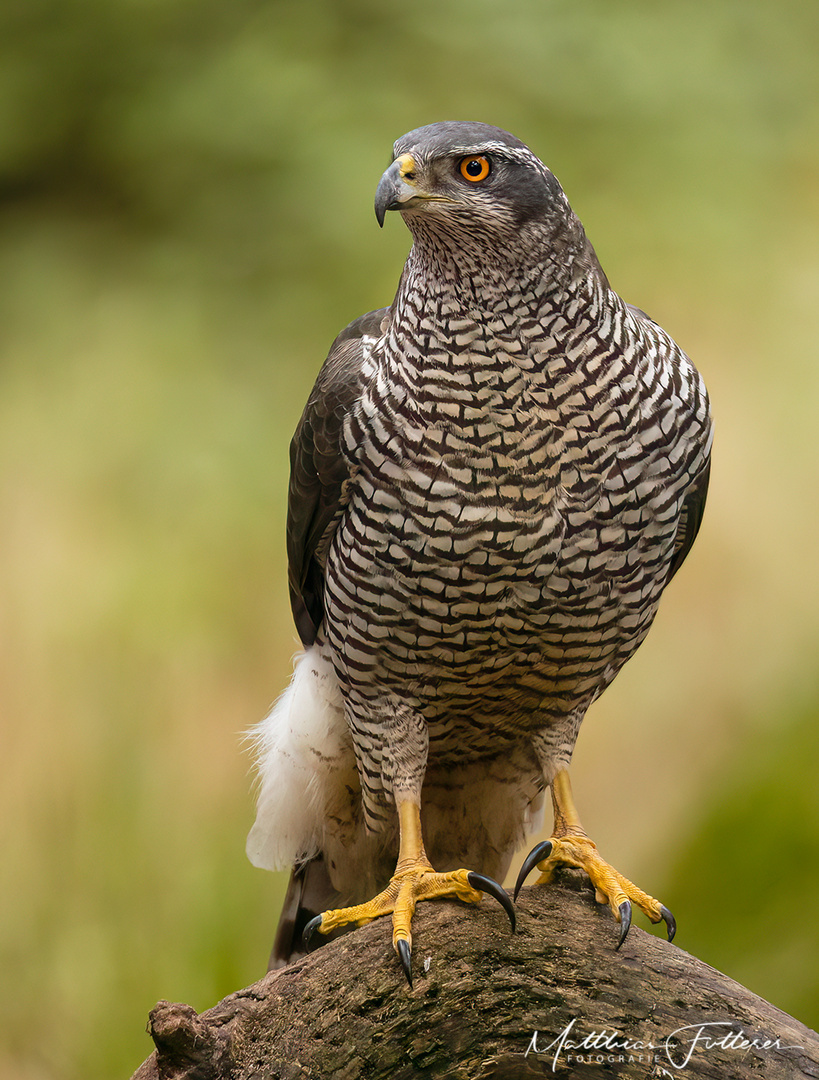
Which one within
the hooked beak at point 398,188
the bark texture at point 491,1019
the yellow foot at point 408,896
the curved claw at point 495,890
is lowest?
the bark texture at point 491,1019

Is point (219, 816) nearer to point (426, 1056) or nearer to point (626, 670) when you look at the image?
point (626, 670)

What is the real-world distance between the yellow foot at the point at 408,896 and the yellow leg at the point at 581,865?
4.2 inches

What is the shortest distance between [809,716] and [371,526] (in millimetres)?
2662

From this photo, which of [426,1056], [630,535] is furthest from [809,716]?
[426,1056]

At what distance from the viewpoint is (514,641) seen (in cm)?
250

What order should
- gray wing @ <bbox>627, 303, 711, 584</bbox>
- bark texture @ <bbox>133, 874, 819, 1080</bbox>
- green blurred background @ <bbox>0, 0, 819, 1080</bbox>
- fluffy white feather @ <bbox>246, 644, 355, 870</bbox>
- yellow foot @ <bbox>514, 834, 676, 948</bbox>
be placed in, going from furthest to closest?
1. green blurred background @ <bbox>0, 0, 819, 1080</bbox>
2. fluffy white feather @ <bbox>246, 644, 355, 870</bbox>
3. gray wing @ <bbox>627, 303, 711, 584</bbox>
4. yellow foot @ <bbox>514, 834, 676, 948</bbox>
5. bark texture @ <bbox>133, 874, 819, 1080</bbox>

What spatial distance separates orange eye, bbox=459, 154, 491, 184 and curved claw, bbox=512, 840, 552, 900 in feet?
5.04

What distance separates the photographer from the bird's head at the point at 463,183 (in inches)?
88.8

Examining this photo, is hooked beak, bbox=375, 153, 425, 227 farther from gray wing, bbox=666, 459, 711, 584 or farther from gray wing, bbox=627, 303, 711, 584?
gray wing, bbox=666, 459, 711, 584

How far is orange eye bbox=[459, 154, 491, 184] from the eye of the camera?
231 centimetres

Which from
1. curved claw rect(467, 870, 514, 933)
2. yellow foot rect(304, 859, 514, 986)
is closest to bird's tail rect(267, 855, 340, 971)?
yellow foot rect(304, 859, 514, 986)

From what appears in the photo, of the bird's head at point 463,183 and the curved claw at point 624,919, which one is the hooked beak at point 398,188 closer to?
the bird's head at point 463,183

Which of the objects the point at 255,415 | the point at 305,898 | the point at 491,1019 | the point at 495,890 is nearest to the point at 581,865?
the point at 495,890

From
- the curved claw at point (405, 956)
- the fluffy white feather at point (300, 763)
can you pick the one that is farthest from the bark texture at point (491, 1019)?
the fluffy white feather at point (300, 763)
